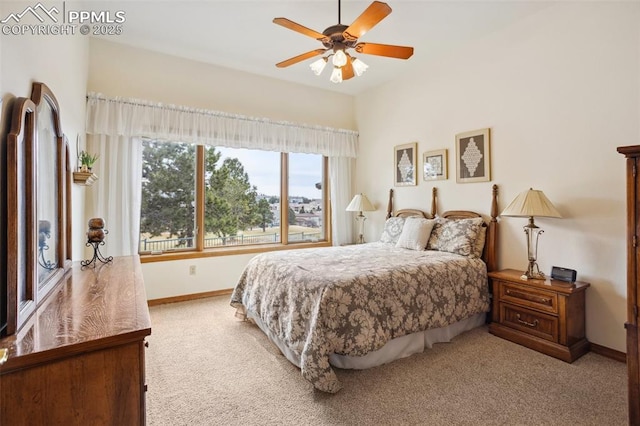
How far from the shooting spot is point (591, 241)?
2629mm

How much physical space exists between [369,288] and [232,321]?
1696 mm

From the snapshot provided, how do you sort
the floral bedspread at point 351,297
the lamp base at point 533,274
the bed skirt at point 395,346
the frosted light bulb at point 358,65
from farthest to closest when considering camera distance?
1. the lamp base at point 533,274
2. the frosted light bulb at point 358,65
3. the bed skirt at point 395,346
4. the floral bedspread at point 351,297

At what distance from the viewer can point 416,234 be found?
11.8 ft

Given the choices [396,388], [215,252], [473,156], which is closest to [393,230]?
[473,156]

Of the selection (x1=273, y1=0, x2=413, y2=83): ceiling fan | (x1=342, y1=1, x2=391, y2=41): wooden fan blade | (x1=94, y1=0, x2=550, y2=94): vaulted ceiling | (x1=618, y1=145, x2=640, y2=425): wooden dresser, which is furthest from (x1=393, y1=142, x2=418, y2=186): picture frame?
(x1=618, y1=145, x2=640, y2=425): wooden dresser

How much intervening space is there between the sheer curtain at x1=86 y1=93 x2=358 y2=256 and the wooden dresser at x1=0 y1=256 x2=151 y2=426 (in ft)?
8.19

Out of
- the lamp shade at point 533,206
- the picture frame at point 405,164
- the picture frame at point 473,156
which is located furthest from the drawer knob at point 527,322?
the picture frame at point 405,164

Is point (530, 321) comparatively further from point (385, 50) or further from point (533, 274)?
point (385, 50)

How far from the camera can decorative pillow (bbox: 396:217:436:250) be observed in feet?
11.6

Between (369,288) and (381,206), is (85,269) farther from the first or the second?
(381,206)

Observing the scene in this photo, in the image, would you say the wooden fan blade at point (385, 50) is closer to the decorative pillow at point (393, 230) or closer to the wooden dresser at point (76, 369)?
the decorative pillow at point (393, 230)

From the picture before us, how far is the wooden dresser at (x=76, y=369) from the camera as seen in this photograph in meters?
0.91

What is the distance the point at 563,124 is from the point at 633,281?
66.3 inches

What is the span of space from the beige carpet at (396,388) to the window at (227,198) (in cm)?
158
